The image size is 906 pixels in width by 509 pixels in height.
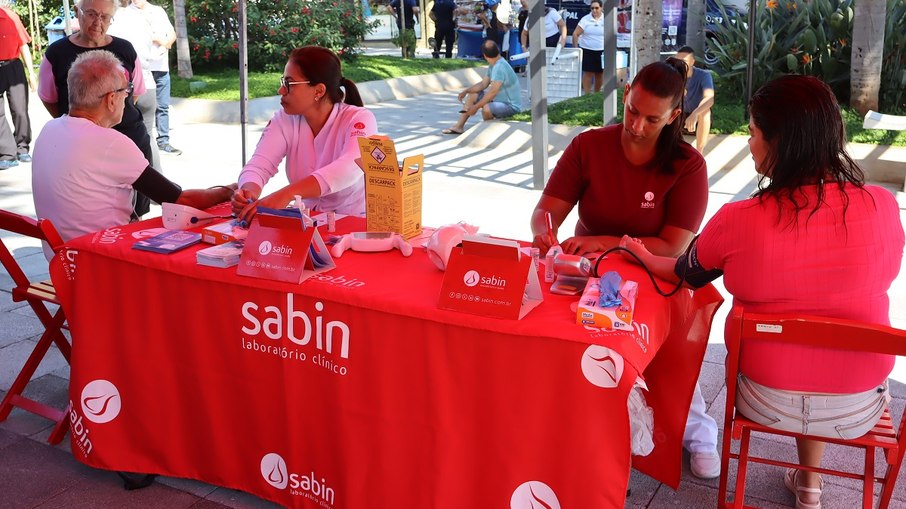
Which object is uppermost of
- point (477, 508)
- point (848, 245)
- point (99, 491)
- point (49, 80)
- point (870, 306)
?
point (49, 80)

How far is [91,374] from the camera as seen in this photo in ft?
9.02

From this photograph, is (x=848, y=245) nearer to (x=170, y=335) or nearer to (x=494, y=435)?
(x=494, y=435)

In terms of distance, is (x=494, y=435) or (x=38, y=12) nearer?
(x=494, y=435)

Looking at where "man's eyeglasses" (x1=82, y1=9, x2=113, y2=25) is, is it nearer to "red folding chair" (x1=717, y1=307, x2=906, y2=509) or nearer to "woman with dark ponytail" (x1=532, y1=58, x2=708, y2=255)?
"woman with dark ponytail" (x1=532, y1=58, x2=708, y2=255)

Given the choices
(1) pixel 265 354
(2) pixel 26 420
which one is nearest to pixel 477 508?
(1) pixel 265 354

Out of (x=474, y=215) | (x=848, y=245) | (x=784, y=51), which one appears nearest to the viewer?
(x=848, y=245)

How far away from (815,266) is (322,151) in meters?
1.89

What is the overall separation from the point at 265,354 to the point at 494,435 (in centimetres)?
74

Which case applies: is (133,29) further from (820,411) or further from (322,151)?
(820,411)

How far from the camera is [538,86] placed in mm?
7102

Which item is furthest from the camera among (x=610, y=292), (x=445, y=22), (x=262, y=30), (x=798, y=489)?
(x=445, y=22)

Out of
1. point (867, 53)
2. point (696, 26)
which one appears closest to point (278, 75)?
point (696, 26)

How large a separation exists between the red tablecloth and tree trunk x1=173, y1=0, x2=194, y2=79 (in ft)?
32.7

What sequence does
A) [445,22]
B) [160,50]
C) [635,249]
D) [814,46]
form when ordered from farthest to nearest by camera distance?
[445,22] < [814,46] < [160,50] < [635,249]
